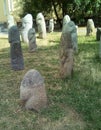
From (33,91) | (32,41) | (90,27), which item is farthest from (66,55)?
(90,27)

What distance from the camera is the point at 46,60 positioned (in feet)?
38.6

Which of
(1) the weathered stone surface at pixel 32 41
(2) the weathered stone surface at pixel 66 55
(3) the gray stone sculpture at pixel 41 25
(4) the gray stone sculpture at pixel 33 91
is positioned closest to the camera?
(4) the gray stone sculpture at pixel 33 91

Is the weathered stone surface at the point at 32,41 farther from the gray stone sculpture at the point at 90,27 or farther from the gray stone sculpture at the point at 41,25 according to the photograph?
the gray stone sculpture at the point at 90,27

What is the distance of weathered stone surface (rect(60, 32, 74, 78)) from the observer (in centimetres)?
907

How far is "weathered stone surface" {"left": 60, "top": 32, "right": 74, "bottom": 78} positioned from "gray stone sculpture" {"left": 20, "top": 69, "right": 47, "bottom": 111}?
6.83 ft

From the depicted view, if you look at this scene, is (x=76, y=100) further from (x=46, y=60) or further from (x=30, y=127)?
(x=46, y=60)

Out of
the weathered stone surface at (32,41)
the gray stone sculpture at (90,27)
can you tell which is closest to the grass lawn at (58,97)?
the weathered stone surface at (32,41)

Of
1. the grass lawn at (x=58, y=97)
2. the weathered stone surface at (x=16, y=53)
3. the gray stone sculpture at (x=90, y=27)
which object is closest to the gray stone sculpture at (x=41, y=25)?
the gray stone sculpture at (x=90, y=27)

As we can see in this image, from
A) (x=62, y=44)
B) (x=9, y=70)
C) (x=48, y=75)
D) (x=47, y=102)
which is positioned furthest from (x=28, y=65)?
(x=47, y=102)

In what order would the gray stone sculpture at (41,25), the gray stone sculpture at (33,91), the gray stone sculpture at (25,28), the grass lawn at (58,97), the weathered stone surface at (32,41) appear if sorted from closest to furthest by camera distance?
the grass lawn at (58,97), the gray stone sculpture at (33,91), the weathered stone surface at (32,41), the gray stone sculpture at (25,28), the gray stone sculpture at (41,25)

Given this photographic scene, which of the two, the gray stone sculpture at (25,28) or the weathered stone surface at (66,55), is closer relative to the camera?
the weathered stone surface at (66,55)

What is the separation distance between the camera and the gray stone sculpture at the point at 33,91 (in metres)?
7.15

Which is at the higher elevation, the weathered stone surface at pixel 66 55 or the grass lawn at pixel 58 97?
the weathered stone surface at pixel 66 55

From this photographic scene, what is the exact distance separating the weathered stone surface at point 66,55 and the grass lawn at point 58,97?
0.72 ft
